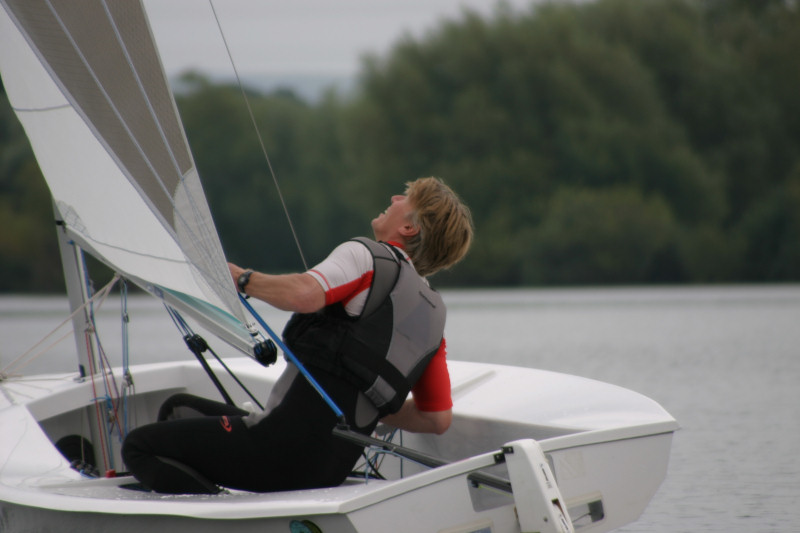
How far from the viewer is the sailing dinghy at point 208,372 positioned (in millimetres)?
1804

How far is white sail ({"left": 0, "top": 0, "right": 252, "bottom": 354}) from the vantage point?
2.11m

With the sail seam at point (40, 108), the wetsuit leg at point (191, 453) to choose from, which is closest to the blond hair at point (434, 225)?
the wetsuit leg at point (191, 453)

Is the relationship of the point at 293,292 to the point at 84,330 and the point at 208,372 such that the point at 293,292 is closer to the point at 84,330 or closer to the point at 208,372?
the point at 208,372

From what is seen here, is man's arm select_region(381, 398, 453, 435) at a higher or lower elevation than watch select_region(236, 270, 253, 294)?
lower

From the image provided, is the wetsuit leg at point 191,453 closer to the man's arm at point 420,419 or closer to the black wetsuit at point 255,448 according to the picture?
the black wetsuit at point 255,448

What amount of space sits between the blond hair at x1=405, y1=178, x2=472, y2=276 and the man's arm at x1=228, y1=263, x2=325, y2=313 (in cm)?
29

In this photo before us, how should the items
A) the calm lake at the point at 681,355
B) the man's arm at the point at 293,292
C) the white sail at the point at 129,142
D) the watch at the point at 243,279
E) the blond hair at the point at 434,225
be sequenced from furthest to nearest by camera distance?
the calm lake at the point at 681,355 < the white sail at the point at 129,142 < the blond hair at the point at 434,225 < the watch at the point at 243,279 < the man's arm at the point at 293,292

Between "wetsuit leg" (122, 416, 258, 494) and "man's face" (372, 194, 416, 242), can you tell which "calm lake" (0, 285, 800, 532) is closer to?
A: "wetsuit leg" (122, 416, 258, 494)

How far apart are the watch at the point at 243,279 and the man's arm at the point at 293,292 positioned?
2.6 inches

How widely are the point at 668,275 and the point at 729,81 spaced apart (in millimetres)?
4439

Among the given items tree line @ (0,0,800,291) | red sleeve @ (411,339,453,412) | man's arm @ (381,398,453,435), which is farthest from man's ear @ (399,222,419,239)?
tree line @ (0,0,800,291)

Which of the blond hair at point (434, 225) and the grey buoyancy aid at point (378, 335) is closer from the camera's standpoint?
the grey buoyancy aid at point (378, 335)

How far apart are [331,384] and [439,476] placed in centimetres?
25

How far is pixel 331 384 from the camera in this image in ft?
6.26
